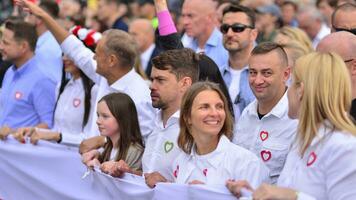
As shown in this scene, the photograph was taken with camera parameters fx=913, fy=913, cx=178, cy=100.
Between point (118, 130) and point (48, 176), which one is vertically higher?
point (118, 130)

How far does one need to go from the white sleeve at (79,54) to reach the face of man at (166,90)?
1878 mm

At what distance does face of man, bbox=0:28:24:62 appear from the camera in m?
9.69

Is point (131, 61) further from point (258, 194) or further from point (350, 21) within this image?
point (258, 194)

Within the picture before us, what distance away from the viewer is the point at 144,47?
1366 centimetres

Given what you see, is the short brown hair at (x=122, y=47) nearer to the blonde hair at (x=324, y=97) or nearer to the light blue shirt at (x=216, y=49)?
the light blue shirt at (x=216, y=49)

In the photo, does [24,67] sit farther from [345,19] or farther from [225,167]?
[225,167]

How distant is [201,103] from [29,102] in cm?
365

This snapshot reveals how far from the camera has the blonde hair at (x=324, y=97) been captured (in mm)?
5051

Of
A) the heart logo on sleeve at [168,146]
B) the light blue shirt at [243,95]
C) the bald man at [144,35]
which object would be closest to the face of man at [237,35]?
the light blue shirt at [243,95]

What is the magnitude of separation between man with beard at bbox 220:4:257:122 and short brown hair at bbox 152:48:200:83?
1.37 meters

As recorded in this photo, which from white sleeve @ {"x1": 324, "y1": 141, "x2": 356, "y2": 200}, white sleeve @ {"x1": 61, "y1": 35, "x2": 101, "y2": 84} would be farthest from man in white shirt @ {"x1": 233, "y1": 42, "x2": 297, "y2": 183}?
white sleeve @ {"x1": 61, "y1": 35, "x2": 101, "y2": 84}

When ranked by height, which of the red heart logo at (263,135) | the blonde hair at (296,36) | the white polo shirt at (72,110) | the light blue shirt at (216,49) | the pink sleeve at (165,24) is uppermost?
the pink sleeve at (165,24)

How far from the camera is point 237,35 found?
8.90m

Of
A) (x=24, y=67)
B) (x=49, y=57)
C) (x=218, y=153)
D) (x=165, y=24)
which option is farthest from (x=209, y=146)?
(x=49, y=57)
